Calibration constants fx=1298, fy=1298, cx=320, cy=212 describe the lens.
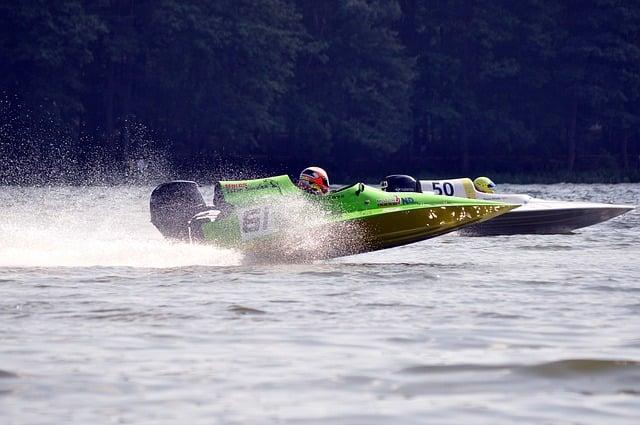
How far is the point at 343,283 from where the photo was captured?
1260cm

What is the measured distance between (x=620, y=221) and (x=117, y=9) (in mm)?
45226

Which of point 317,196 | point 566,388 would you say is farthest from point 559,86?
point 566,388

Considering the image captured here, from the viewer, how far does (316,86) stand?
67.9m

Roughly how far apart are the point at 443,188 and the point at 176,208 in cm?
663

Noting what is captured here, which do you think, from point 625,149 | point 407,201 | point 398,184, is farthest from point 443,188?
point 625,149

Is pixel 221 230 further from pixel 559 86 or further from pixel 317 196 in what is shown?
pixel 559 86

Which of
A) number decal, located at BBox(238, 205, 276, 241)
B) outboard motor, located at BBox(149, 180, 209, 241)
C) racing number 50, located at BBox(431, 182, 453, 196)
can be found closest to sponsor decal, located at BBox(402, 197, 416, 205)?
number decal, located at BBox(238, 205, 276, 241)

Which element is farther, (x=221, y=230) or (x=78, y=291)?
(x=221, y=230)

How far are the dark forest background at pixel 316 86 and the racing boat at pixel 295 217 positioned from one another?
46.3 metres

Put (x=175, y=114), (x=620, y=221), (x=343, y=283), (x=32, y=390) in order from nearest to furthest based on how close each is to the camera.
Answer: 1. (x=32, y=390)
2. (x=343, y=283)
3. (x=620, y=221)
4. (x=175, y=114)

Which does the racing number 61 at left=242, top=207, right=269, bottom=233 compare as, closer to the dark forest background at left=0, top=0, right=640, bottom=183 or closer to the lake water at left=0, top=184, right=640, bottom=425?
the lake water at left=0, top=184, right=640, bottom=425

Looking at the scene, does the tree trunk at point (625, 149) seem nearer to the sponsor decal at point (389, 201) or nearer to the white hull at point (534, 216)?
the white hull at point (534, 216)

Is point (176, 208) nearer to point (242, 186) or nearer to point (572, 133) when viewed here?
point (242, 186)

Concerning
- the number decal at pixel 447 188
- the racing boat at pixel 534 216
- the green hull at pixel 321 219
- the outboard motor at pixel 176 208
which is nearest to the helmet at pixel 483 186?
the racing boat at pixel 534 216
